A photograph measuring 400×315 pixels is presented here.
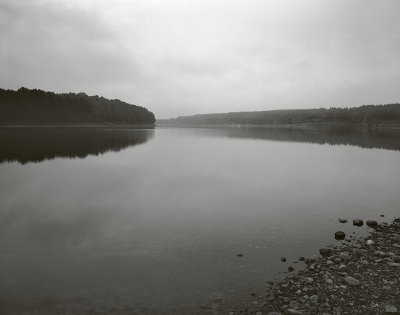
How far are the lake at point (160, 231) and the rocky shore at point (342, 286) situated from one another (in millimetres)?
787

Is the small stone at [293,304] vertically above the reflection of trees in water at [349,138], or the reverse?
the reflection of trees in water at [349,138]

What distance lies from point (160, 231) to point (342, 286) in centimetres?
1012

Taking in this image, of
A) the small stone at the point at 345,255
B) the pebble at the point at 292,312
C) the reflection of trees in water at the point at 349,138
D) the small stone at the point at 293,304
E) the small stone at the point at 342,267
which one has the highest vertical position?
the reflection of trees in water at the point at 349,138

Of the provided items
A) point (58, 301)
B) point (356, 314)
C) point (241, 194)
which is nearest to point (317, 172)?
point (241, 194)

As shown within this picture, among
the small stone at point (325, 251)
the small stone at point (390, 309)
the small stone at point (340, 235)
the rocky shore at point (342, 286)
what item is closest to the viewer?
the small stone at point (390, 309)

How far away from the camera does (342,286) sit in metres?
11.3

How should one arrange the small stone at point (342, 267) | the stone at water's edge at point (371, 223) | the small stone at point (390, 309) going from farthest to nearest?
1. the stone at water's edge at point (371, 223)
2. the small stone at point (342, 267)
3. the small stone at point (390, 309)

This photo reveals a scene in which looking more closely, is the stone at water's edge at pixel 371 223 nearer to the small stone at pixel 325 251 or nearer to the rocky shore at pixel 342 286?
the rocky shore at pixel 342 286

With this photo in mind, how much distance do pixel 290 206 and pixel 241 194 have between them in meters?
5.08

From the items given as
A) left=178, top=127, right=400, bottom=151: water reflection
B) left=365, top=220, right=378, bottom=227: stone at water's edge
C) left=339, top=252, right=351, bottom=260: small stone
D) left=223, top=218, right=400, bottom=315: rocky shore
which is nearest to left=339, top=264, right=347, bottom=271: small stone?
left=223, top=218, right=400, bottom=315: rocky shore

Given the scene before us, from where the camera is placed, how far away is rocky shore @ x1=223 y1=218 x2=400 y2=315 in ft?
32.9

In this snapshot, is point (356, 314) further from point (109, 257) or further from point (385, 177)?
point (385, 177)

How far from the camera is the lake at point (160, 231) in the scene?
37.1 feet

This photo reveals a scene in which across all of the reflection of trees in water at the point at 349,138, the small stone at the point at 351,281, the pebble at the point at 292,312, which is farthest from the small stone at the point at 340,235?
the reflection of trees in water at the point at 349,138
